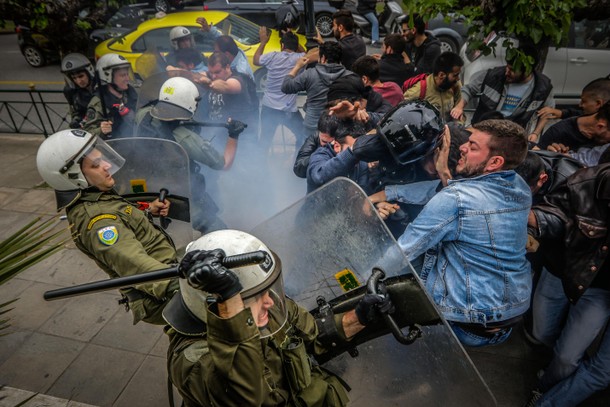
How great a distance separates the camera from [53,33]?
5.48 m

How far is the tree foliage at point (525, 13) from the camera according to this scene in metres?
3.06

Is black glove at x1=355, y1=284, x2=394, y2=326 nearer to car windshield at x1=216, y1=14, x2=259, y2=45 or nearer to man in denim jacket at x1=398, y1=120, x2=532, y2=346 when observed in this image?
man in denim jacket at x1=398, y1=120, x2=532, y2=346

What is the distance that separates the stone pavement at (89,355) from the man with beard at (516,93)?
7.65 ft

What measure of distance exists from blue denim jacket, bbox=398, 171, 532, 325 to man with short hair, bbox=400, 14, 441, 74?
433 cm

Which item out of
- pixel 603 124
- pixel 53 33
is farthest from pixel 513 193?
pixel 53 33

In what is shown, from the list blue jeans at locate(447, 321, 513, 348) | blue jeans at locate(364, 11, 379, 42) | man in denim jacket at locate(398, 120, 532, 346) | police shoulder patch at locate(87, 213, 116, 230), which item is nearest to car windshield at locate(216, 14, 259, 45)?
blue jeans at locate(364, 11, 379, 42)

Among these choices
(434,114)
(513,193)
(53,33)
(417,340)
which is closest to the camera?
(417,340)

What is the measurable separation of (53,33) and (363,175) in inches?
198

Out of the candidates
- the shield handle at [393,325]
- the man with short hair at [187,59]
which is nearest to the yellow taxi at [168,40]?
the man with short hair at [187,59]

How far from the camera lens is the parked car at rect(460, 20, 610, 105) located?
7395mm

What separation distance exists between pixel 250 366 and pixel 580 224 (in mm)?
2105

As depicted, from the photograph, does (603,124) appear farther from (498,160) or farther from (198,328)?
(198,328)

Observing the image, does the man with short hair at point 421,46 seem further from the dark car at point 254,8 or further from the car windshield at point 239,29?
the dark car at point 254,8

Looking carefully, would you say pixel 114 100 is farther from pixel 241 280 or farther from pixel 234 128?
pixel 241 280
